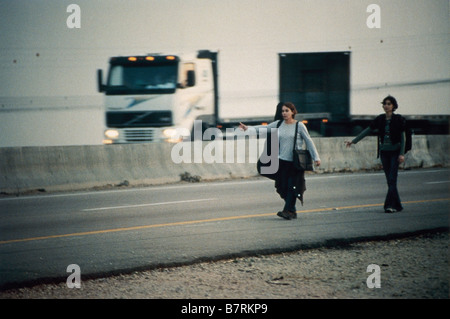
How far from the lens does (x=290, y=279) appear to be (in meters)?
5.76

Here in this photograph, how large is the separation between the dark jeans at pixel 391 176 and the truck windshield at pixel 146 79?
8.98m

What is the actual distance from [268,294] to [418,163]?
51.8 ft

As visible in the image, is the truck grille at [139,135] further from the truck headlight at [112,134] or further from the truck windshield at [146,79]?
the truck windshield at [146,79]

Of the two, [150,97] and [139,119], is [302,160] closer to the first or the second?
[150,97]

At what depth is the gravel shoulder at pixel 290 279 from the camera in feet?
17.2

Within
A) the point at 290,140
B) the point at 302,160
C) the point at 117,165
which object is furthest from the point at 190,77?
the point at 302,160

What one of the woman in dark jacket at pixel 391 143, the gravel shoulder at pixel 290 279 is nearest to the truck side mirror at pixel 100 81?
the woman in dark jacket at pixel 391 143

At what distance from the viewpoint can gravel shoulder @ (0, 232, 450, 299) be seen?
17.2 ft

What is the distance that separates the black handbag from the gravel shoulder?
2011 mm

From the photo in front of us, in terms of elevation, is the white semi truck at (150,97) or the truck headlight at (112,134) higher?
the white semi truck at (150,97)

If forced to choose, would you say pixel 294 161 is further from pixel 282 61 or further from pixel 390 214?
pixel 282 61

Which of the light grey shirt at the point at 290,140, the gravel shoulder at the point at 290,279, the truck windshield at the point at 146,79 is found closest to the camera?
the gravel shoulder at the point at 290,279

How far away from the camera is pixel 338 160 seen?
61.2 ft
